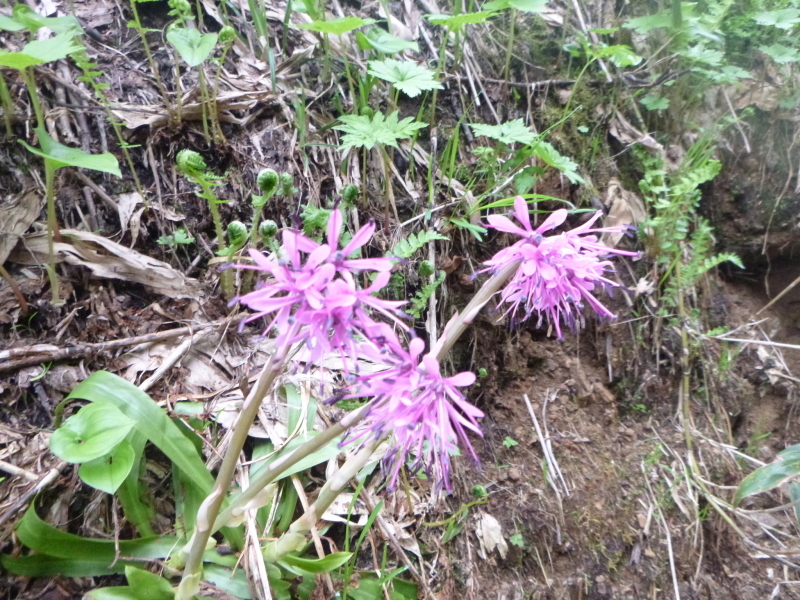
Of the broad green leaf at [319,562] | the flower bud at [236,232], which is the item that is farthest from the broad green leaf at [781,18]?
the broad green leaf at [319,562]

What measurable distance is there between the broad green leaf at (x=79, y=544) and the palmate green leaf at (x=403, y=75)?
71.9 inches

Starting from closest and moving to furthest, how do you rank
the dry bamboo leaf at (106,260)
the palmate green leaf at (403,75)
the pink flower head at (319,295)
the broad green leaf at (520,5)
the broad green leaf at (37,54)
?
the pink flower head at (319,295), the broad green leaf at (37,54), the dry bamboo leaf at (106,260), the palmate green leaf at (403,75), the broad green leaf at (520,5)

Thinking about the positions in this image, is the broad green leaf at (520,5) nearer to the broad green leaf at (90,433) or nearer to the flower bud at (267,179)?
the flower bud at (267,179)

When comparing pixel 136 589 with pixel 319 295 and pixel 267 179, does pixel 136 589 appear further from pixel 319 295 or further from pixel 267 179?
pixel 267 179

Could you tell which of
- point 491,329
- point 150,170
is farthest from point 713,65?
point 150,170

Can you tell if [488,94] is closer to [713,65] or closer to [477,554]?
[713,65]

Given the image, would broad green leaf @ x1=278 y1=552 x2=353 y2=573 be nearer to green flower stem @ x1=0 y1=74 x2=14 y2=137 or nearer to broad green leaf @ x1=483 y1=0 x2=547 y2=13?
green flower stem @ x1=0 y1=74 x2=14 y2=137

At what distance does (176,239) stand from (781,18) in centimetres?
335

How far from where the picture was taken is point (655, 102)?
283cm

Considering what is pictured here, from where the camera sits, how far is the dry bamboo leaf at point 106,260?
193 cm

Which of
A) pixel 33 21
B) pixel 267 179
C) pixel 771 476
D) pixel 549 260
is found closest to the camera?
pixel 549 260

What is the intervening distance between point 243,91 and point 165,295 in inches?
42.3

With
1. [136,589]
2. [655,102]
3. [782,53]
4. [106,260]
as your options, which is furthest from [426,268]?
[782,53]

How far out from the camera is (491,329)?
2287 millimetres
